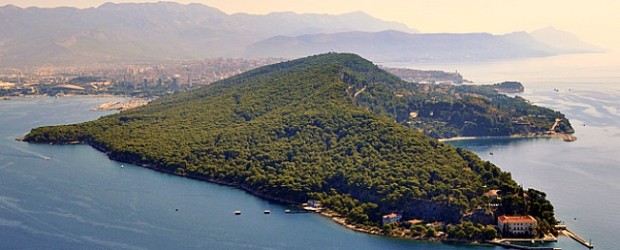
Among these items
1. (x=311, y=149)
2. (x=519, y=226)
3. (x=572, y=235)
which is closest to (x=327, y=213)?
(x=519, y=226)

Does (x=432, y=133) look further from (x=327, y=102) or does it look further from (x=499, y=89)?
(x=499, y=89)

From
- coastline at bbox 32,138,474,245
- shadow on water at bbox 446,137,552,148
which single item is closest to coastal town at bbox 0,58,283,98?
shadow on water at bbox 446,137,552,148

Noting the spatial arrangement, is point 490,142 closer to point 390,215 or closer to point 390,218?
point 390,215

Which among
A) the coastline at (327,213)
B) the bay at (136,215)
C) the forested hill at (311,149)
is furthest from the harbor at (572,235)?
the bay at (136,215)

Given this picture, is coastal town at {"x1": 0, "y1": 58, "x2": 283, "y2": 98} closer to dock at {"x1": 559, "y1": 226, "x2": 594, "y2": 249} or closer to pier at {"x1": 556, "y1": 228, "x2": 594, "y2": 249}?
pier at {"x1": 556, "y1": 228, "x2": 594, "y2": 249}

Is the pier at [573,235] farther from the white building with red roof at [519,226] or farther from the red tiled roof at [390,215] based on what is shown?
the red tiled roof at [390,215]

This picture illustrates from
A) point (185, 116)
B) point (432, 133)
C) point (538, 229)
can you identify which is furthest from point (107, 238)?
point (432, 133)
